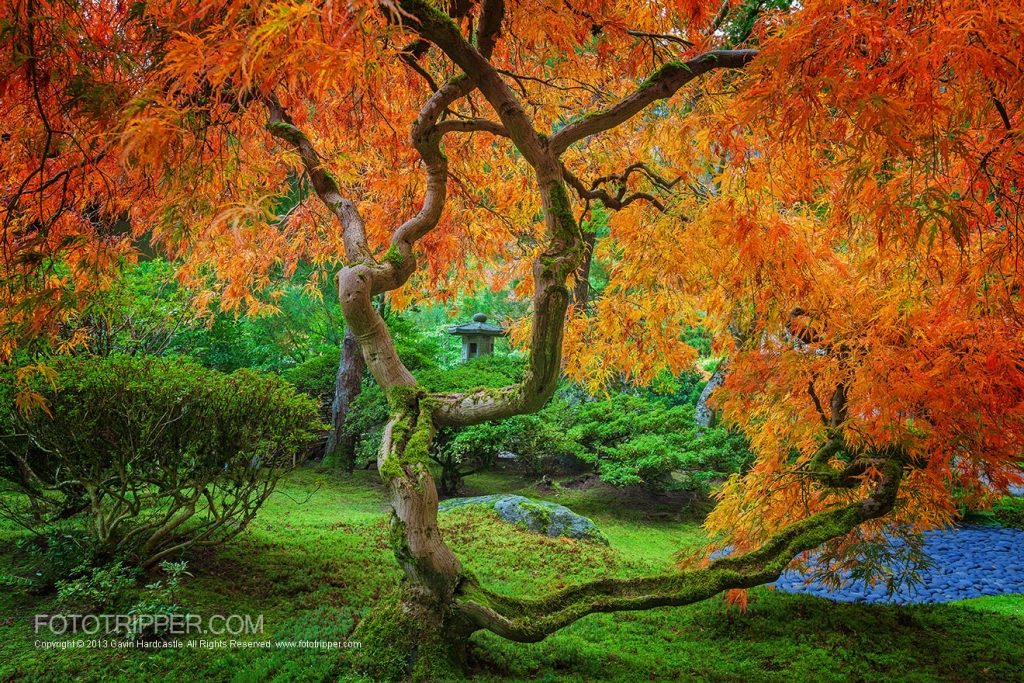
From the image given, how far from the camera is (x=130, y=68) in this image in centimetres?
166

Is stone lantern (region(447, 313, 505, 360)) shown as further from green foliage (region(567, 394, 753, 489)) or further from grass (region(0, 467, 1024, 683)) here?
grass (region(0, 467, 1024, 683))

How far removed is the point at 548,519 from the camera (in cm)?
510

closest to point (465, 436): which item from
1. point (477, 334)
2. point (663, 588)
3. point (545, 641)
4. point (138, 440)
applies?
→ point (477, 334)

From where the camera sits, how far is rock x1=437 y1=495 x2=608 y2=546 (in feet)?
16.4

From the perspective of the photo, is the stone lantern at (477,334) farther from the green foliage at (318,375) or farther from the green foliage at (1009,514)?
the green foliage at (1009,514)

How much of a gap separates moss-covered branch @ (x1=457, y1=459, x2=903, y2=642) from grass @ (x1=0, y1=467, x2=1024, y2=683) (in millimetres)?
276

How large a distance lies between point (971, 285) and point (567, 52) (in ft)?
6.79

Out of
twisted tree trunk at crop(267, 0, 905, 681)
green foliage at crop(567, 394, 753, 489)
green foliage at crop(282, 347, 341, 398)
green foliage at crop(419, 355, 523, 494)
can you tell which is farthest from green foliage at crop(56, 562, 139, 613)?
green foliage at crop(282, 347, 341, 398)

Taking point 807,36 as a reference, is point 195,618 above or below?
below

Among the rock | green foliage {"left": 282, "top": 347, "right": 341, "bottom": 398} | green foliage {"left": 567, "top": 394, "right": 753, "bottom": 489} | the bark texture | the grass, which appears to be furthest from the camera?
green foliage {"left": 282, "top": 347, "right": 341, "bottom": 398}

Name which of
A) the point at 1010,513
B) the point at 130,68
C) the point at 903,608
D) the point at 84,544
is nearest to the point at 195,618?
the point at 84,544

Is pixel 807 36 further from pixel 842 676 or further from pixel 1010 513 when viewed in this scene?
pixel 1010 513

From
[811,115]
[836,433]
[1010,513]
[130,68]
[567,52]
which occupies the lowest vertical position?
[1010,513]

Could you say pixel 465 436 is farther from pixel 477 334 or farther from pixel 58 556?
pixel 58 556
